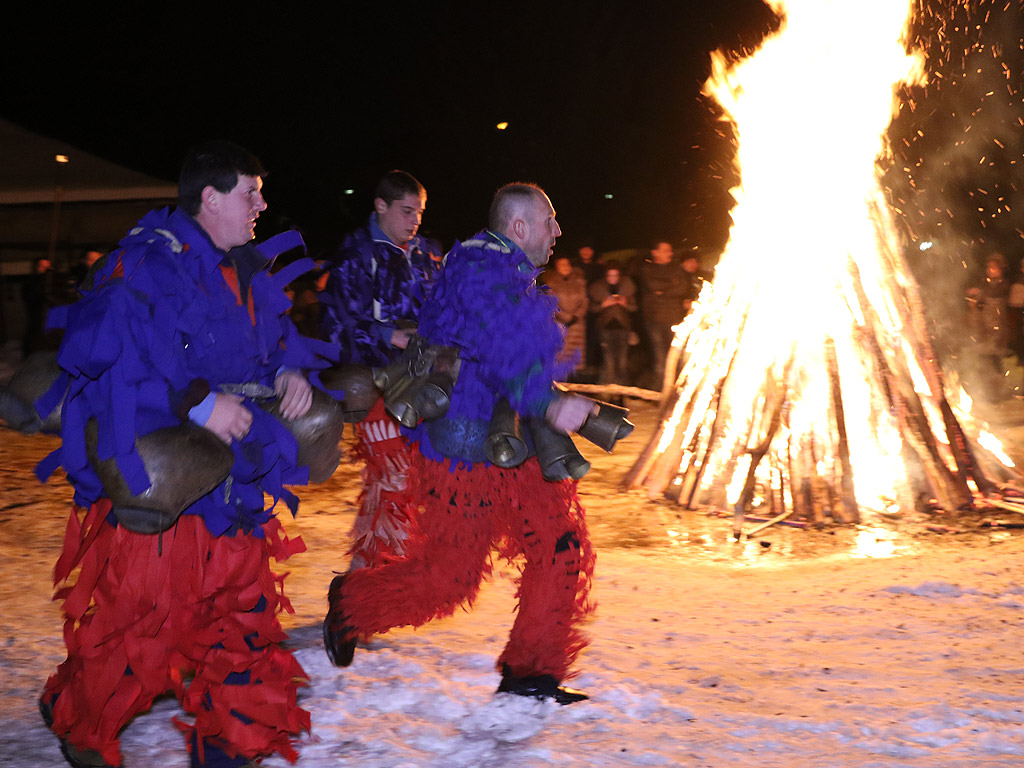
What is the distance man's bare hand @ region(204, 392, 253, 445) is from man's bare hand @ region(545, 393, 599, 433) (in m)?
0.90

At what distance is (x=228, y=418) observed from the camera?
2.64 meters

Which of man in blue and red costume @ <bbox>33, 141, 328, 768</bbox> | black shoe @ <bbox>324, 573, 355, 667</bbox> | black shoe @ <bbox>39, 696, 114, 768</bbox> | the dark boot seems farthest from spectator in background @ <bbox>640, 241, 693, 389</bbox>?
black shoe @ <bbox>39, 696, 114, 768</bbox>

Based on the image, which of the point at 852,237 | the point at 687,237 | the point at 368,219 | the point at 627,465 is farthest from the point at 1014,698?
the point at 687,237

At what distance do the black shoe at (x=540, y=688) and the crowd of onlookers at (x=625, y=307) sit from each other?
7.57 metres

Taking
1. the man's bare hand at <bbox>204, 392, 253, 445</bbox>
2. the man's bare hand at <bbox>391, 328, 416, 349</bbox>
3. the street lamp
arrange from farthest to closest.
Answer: the street lamp < the man's bare hand at <bbox>391, 328, 416, 349</bbox> < the man's bare hand at <bbox>204, 392, 253, 445</bbox>

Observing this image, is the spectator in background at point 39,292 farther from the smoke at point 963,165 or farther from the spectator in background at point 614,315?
the smoke at point 963,165

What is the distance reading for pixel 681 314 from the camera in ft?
36.2

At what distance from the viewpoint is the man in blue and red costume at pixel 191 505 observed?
Result: 8.46 ft

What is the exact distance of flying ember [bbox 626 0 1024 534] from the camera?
6.23 m

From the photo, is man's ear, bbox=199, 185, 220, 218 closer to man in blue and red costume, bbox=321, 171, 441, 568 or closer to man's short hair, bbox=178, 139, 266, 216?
man's short hair, bbox=178, 139, 266, 216

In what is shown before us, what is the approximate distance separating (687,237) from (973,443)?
66.4 feet

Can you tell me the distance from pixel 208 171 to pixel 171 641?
1.27 m

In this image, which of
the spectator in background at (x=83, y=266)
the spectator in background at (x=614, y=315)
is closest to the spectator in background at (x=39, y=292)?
the spectator in background at (x=83, y=266)

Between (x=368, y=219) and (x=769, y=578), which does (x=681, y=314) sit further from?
(x=368, y=219)
